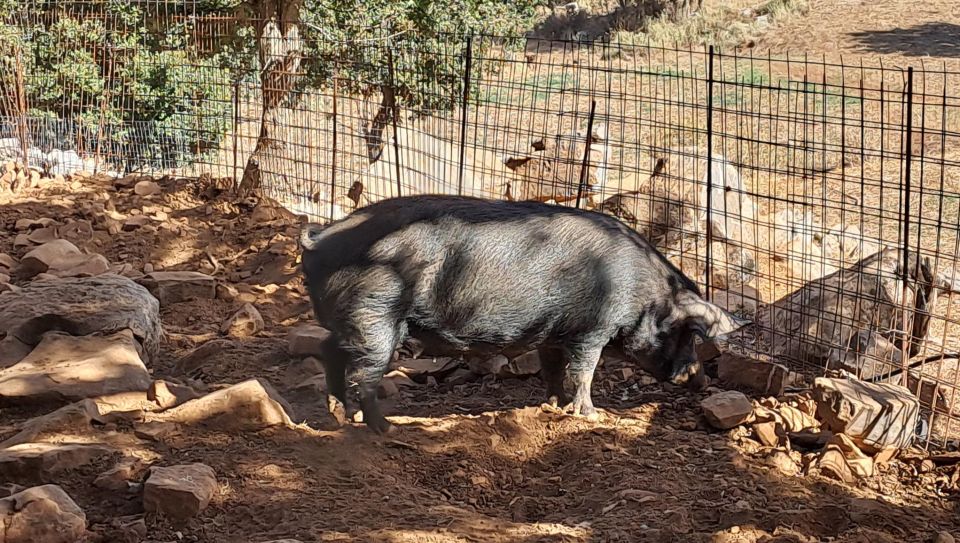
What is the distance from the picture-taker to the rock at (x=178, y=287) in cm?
783

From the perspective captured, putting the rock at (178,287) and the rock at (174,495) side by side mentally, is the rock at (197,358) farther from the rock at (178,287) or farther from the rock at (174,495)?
the rock at (174,495)

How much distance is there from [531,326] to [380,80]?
17.3 feet

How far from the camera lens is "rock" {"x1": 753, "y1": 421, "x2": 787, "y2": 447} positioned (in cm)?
541

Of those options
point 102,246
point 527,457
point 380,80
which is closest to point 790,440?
point 527,457

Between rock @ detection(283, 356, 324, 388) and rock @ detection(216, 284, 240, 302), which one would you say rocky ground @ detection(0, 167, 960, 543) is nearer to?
rock @ detection(283, 356, 324, 388)

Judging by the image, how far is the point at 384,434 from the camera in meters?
5.28

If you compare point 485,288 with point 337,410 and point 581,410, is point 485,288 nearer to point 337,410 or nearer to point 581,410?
point 581,410

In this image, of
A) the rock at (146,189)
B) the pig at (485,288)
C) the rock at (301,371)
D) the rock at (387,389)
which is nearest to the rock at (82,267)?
the rock at (301,371)

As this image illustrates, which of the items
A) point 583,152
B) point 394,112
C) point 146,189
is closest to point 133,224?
point 146,189

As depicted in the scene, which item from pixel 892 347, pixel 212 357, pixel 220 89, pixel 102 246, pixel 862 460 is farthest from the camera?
pixel 220 89

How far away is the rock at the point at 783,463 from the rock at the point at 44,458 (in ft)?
11.0

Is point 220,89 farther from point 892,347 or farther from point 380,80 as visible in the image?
point 892,347

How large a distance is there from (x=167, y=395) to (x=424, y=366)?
76.8 inches

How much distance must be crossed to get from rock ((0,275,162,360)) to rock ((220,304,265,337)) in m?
0.66
